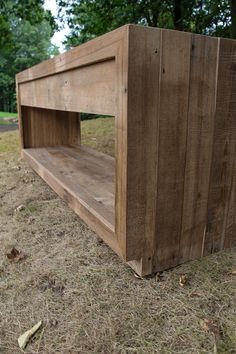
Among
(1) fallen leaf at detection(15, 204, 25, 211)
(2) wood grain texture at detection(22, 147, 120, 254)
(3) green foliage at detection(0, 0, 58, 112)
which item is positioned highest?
(3) green foliage at detection(0, 0, 58, 112)

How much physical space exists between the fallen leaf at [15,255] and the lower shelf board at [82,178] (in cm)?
38

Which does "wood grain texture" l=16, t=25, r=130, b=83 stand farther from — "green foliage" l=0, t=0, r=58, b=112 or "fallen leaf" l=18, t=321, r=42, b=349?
"green foliage" l=0, t=0, r=58, b=112

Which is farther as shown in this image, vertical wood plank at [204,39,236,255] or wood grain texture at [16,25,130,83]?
vertical wood plank at [204,39,236,255]

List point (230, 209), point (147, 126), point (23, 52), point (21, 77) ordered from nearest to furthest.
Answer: point (147, 126) → point (230, 209) → point (21, 77) → point (23, 52)

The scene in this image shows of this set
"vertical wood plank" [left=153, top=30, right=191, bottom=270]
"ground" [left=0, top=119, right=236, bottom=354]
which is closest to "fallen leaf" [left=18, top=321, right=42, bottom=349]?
"ground" [left=0, top=119, right=236, bottom=354]

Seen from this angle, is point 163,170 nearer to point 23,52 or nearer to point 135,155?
point 135,155

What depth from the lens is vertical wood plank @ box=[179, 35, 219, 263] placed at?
1133 millimetres

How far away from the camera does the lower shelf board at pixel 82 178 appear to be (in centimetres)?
153

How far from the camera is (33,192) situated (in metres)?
2.37

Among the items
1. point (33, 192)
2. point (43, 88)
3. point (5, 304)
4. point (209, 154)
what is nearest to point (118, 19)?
point (43, 88)

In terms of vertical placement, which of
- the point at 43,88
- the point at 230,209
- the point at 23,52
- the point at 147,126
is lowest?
the point at 230,209

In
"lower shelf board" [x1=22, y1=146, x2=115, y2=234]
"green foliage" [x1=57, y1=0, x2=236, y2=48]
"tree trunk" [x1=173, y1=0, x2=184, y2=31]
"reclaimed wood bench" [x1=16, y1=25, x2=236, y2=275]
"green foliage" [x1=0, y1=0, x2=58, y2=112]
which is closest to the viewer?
"reclaimed wood bench" [x1=16, y1=25, x2=236, y2=275]

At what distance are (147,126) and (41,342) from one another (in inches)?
32.5

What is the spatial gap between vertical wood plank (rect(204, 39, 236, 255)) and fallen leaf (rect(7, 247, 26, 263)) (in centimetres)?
91
